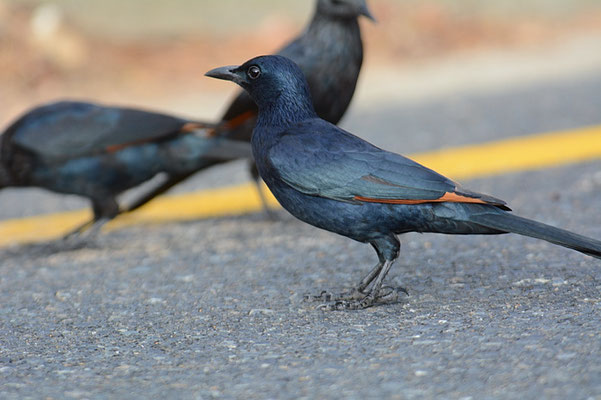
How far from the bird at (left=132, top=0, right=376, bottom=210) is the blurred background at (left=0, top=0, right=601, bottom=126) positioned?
12.1ft

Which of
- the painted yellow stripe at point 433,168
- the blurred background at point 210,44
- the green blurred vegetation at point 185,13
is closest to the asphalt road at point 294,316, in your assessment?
the painted yellow stripe at point 433,168

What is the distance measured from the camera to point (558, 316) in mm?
3607

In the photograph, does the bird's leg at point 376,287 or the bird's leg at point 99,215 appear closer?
the bird's leg at point 376,287

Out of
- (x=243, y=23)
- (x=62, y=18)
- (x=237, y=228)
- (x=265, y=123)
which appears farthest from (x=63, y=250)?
(x=243, y=23)

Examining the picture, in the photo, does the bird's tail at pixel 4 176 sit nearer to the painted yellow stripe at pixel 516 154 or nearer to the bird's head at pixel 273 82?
the bird's head at pixel 273 82

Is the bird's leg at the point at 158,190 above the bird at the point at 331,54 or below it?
below

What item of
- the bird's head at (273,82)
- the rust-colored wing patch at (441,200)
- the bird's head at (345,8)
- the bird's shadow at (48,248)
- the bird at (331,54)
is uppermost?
the bird's head at (345,8)

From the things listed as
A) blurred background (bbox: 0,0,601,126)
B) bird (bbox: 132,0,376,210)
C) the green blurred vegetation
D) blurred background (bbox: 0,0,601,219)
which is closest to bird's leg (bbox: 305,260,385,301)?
bird (bbox: 132,0,376,210)

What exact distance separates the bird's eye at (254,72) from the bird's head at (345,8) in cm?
139

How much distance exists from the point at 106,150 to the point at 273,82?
5.48 feet

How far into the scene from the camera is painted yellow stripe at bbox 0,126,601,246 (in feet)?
20.4

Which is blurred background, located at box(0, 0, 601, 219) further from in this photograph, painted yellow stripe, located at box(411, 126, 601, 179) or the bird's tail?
the bird's tail

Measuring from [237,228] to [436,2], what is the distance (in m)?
7.06

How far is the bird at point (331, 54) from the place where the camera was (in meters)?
5.30
